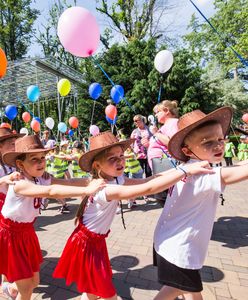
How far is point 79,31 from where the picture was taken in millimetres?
3811

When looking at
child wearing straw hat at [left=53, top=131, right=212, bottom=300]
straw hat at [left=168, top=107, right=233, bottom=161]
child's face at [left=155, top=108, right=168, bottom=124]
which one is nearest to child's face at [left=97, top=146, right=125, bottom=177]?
child wearing straw hat at [left=53, top=131, right=212, bottom=300]

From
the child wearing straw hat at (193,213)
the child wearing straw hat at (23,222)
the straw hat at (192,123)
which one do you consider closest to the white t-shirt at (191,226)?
the child wearing straw hat at (193,213)

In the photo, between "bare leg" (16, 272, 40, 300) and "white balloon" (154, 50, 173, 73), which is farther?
"white balloon" (154, 50, 173, 73)

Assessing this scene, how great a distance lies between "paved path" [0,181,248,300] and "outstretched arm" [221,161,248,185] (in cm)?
165

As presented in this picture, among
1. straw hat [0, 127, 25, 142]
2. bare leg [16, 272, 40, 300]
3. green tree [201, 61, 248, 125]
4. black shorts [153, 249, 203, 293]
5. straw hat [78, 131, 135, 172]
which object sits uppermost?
green tree [201, 61, 248, 125]

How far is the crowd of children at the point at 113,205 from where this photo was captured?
158cm

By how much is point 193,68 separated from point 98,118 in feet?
25.2

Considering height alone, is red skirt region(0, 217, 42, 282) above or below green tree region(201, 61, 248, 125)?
below

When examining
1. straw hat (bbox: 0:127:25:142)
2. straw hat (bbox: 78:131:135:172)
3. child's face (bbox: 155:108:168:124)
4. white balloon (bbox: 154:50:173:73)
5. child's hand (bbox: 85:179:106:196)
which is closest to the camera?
child's hand (bbox: 85:179:106:196)

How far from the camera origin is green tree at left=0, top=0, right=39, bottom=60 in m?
26.2

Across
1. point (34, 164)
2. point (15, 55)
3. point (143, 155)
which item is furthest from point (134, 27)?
point (34, 164)

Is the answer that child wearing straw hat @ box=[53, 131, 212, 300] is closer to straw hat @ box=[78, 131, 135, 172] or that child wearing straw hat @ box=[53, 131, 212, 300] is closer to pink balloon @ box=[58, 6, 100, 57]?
straw hat @ box=[78, 131, 135, 172]

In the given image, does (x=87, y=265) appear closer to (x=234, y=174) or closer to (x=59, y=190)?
(x=59, y=190)

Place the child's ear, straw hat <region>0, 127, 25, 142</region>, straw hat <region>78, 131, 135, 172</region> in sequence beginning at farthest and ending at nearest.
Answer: straw hat <region>0, 127, 25, 142</region> → straw hat <region>78, 131, 135, 172</region> → the child's ear
